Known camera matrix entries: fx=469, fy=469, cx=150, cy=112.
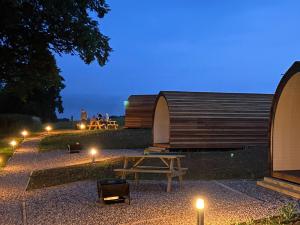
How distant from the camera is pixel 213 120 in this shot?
18.5m

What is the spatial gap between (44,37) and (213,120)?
7.18 meters

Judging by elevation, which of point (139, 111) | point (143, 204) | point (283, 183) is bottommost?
point (143, 204)

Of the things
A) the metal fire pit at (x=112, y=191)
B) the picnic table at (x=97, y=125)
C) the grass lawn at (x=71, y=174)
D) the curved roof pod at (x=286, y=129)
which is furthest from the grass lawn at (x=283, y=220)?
the picnic table at (x=97, y=125)

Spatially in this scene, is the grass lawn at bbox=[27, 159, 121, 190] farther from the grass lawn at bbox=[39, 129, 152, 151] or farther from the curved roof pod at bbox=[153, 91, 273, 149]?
the grass lawn at bbox=[39, 129, 152, 151]

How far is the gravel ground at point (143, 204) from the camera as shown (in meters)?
7.98

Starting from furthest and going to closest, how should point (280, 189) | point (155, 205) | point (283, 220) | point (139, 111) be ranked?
point (139, 111) → point (280, 189) → point (155, 205) → point (283, 220)

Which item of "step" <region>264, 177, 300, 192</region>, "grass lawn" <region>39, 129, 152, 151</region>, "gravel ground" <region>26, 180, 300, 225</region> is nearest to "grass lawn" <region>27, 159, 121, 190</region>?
"gravel ground" <region>26, 180, 300, 225</region>

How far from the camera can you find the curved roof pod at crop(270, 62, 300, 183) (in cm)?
A: 1159

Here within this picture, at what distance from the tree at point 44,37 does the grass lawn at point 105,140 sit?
5.17 meters

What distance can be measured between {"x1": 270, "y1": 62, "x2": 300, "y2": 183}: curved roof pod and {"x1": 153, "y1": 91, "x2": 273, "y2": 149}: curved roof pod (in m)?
6.47

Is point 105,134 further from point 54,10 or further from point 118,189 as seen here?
point 118,189

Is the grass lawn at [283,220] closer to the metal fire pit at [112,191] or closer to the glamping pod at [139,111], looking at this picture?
the metal fire pit at [112,191]

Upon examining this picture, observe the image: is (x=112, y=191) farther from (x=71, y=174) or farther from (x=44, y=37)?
(x=44, y=37)

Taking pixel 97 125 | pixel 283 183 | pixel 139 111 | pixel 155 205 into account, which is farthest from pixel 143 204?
pixel 97 125
